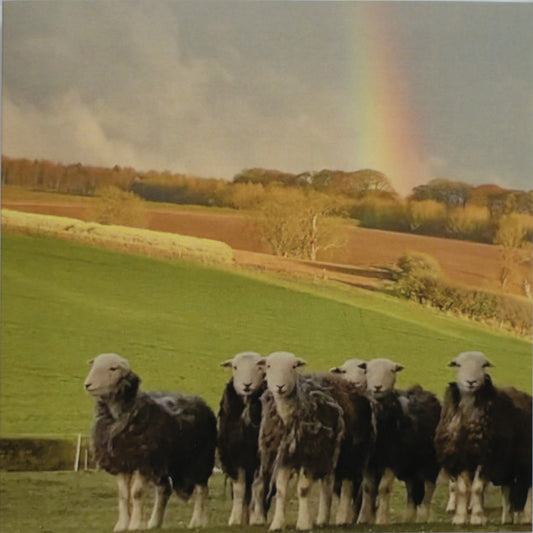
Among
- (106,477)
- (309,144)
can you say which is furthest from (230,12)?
(106,477)

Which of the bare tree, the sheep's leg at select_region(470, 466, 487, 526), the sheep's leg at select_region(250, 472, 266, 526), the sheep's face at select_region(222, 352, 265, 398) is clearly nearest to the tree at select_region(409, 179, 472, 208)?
the bare tree

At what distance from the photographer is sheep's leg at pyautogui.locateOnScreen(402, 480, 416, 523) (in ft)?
15.2

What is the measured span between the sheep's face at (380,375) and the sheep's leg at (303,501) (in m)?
0.44

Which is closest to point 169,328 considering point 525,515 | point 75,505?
point 75,505

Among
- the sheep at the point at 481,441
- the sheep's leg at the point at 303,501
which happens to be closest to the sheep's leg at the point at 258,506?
the sheep's leg at the point at 303,501

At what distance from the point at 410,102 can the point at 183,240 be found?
41.6 inches

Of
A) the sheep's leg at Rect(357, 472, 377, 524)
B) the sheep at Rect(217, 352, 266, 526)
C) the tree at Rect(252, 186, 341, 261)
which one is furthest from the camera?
the tree at Rect(252, 186, 341, 261)

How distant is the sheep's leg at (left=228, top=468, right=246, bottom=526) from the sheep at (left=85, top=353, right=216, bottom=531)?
0.34 feet

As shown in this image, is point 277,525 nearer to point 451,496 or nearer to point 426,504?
point 426,504

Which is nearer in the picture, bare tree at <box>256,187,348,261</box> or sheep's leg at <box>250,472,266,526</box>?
sheep's leg at <box>250,472,266,526</box>

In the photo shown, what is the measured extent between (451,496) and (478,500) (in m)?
0.10

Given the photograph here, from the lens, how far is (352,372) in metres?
4.67

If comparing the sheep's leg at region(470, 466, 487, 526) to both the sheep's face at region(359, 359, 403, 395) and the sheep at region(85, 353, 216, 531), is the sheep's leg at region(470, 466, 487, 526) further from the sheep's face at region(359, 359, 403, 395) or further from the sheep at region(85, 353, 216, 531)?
the sheep at region(85, 353, 216, 531)

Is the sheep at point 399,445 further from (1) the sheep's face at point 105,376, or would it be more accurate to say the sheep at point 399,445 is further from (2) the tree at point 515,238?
(1) the sheep's face at point 105,376
